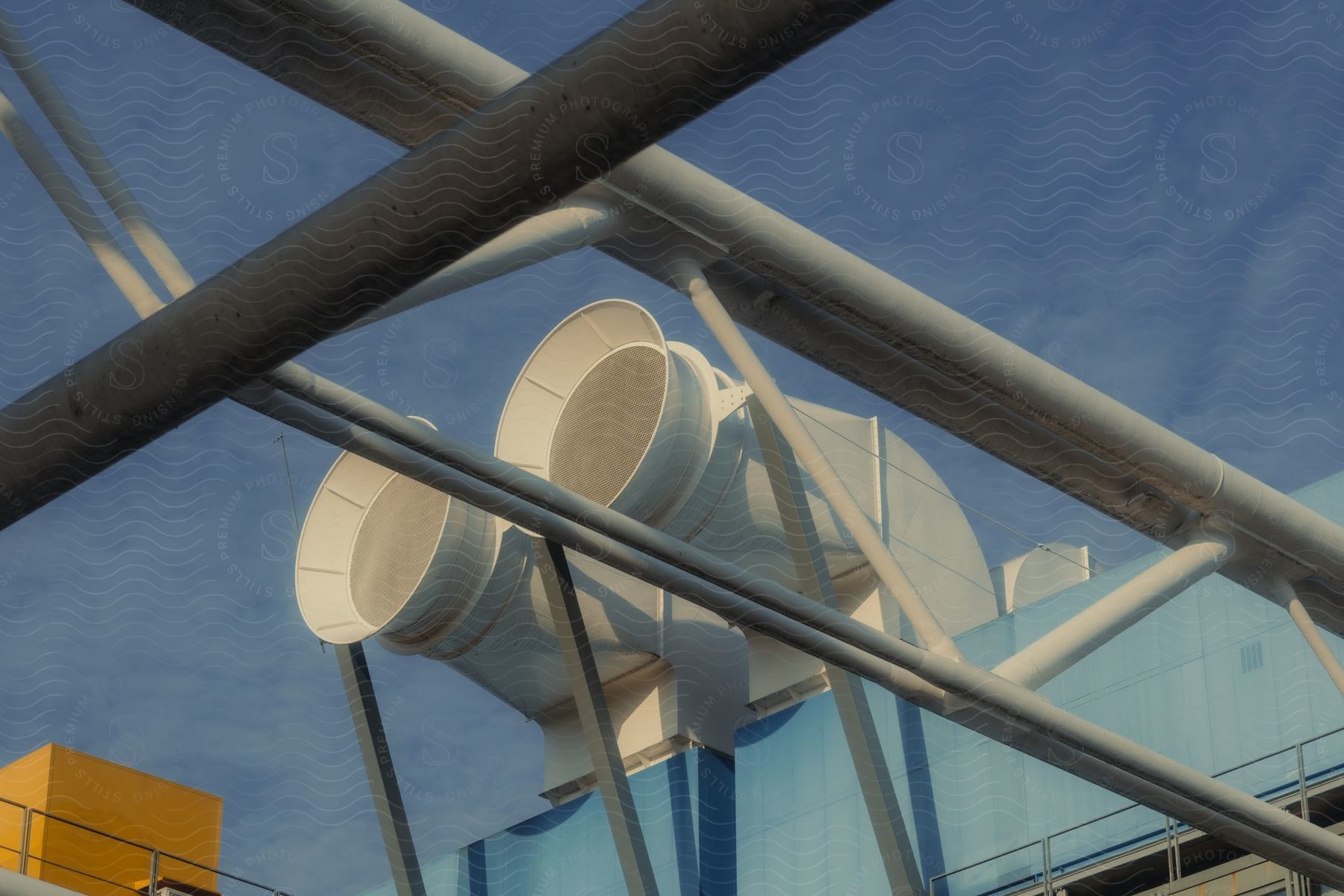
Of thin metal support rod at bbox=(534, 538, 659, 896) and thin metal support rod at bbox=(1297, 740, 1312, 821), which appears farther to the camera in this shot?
thin metal support rod at bbox=(534, 538, 659, 896)

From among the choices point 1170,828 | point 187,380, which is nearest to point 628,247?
point 187,380

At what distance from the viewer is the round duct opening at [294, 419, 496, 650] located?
695 inches

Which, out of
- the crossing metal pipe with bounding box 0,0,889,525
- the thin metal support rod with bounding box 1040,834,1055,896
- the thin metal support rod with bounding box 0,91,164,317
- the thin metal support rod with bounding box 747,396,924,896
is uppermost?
the thin metal support rod with bounding box 747,396,924,896

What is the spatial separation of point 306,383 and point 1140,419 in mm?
4919

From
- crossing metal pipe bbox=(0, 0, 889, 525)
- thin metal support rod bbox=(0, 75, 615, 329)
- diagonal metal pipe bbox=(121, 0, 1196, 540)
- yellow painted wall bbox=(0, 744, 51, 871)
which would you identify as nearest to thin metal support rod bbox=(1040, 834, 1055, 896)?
diagonal metal pipe bbox=(121, 0, 1196, 540)

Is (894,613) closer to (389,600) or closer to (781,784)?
(781,784)

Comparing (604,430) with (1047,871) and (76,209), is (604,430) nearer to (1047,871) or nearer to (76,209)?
(1047,871)

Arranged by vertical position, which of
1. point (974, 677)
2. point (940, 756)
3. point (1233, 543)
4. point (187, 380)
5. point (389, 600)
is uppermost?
point (389, 600)

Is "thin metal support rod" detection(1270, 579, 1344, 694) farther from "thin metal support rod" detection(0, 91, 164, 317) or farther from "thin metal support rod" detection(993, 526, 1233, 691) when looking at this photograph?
"thin metal support rod" detection(0, 91, 164, 317)

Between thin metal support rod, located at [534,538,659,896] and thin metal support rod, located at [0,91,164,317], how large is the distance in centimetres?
944

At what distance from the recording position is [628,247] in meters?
10.2

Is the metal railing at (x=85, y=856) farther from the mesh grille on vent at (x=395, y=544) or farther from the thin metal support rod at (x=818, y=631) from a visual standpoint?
the thin metal support rod at (x=818, y=631)

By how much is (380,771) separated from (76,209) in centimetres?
1212

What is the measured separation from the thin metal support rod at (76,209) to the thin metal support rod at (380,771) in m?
10.6
